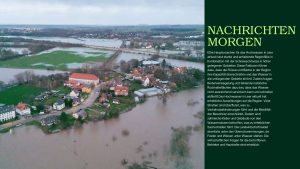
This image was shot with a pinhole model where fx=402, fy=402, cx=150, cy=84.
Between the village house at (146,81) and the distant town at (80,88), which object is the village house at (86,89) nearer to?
the distant town at (80,88)

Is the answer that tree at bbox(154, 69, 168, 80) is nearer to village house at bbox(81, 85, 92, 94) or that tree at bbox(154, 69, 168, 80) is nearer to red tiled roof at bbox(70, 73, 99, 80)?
red tiled roof at bbox(70, 73, 99, 80)

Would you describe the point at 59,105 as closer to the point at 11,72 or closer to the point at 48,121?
the point at 48,121

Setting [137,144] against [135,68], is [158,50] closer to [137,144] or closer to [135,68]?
[135,68]

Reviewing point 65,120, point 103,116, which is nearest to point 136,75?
point 103,116

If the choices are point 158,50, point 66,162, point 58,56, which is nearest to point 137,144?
point 66,162

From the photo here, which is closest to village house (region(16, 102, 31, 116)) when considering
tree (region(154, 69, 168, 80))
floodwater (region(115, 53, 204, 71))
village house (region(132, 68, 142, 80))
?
village house (region(132, 68, 142, 80))

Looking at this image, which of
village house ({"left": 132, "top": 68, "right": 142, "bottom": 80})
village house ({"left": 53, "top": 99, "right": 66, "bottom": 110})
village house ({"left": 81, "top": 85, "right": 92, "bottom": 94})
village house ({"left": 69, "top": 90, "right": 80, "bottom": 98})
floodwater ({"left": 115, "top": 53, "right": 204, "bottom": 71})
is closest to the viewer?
village house ({"left": 53, "top": 99, "right": 66, "bottom": 110})
